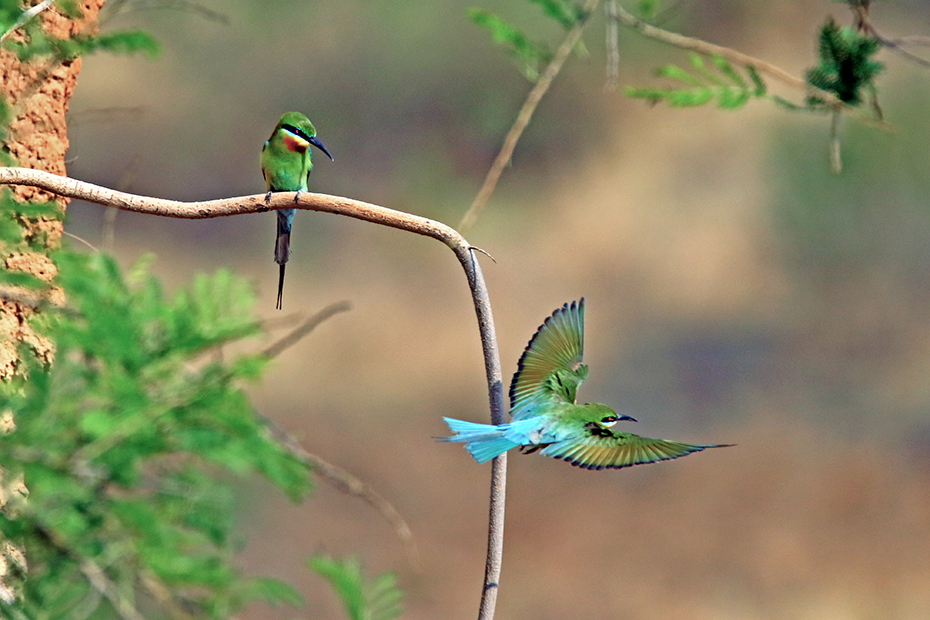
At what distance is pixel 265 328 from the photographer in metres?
0.56

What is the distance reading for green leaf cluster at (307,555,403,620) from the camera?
467 millimetres

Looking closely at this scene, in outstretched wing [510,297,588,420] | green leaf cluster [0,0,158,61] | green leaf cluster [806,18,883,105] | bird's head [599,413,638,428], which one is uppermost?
green leaf cluster [806,18,883,105]

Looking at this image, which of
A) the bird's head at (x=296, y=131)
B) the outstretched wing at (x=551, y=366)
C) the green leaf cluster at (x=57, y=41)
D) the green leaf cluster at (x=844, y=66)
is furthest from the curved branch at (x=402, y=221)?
the green leaf cluster at (x=844, y=66)

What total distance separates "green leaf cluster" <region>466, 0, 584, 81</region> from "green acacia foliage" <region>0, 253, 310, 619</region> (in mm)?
320

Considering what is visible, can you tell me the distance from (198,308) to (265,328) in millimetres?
45

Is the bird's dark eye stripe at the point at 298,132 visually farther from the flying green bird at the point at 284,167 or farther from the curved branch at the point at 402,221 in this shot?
the curved branch at the point at 402,221

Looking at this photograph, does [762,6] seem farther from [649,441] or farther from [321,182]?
[649,441]

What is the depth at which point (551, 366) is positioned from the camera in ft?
1.77

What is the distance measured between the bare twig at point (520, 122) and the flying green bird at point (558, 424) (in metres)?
0.11

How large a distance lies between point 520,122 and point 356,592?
37 cm

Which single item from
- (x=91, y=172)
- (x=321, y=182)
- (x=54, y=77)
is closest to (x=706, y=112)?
(x=321, y=182)

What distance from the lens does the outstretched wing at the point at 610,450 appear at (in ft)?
1.43

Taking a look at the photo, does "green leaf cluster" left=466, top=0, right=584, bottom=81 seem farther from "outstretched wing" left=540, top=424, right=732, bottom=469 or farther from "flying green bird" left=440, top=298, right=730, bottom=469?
"outstretched wing" left=540, top=424, right=732, bottom=469

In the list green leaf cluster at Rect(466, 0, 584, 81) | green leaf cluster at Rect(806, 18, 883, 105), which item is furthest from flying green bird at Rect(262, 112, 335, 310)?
green leaf cluster at Rect(806, 18, 883, 105)
